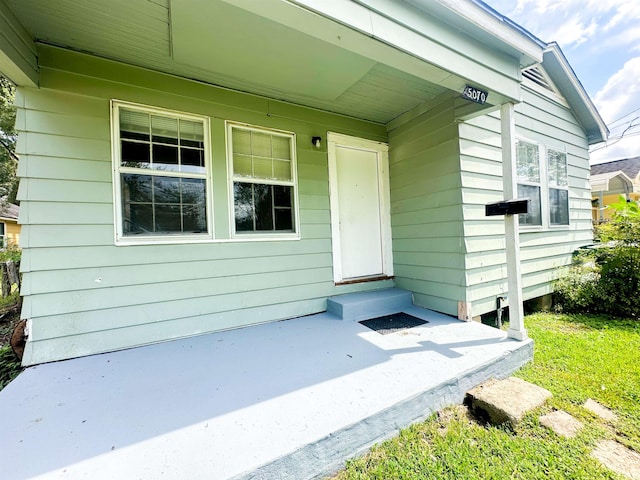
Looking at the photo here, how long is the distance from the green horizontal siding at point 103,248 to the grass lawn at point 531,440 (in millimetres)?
1961

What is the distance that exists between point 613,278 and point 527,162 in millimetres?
2061

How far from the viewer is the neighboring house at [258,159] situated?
81.4 inches

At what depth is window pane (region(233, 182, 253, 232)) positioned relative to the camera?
10.2 ft

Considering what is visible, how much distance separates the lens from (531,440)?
1.60 m

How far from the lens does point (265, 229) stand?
327 centimetres

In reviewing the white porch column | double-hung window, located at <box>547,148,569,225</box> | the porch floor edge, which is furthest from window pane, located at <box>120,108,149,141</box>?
double-hung window, located at <box>547,148,569,225</box>

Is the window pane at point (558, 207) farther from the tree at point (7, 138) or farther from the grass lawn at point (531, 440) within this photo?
the tree at point (7, 138)

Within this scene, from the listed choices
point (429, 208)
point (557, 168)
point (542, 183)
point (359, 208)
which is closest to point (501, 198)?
point (429, 208)

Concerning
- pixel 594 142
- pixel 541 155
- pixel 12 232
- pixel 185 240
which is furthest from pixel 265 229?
pixel 12 232

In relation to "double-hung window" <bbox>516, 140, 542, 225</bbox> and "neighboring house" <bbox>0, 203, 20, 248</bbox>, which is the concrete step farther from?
"neighboring house" <bbox>0, 203, 20, 248</bbox>

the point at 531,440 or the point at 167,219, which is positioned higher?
the point at 167,219

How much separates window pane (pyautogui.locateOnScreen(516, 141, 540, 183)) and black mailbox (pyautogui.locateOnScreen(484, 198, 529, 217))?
199 cm

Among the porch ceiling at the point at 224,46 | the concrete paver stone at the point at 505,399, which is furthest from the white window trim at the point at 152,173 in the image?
the concrete paver stone at the point at 505,399

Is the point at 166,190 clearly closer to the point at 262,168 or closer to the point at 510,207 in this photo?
the point at 262,168
